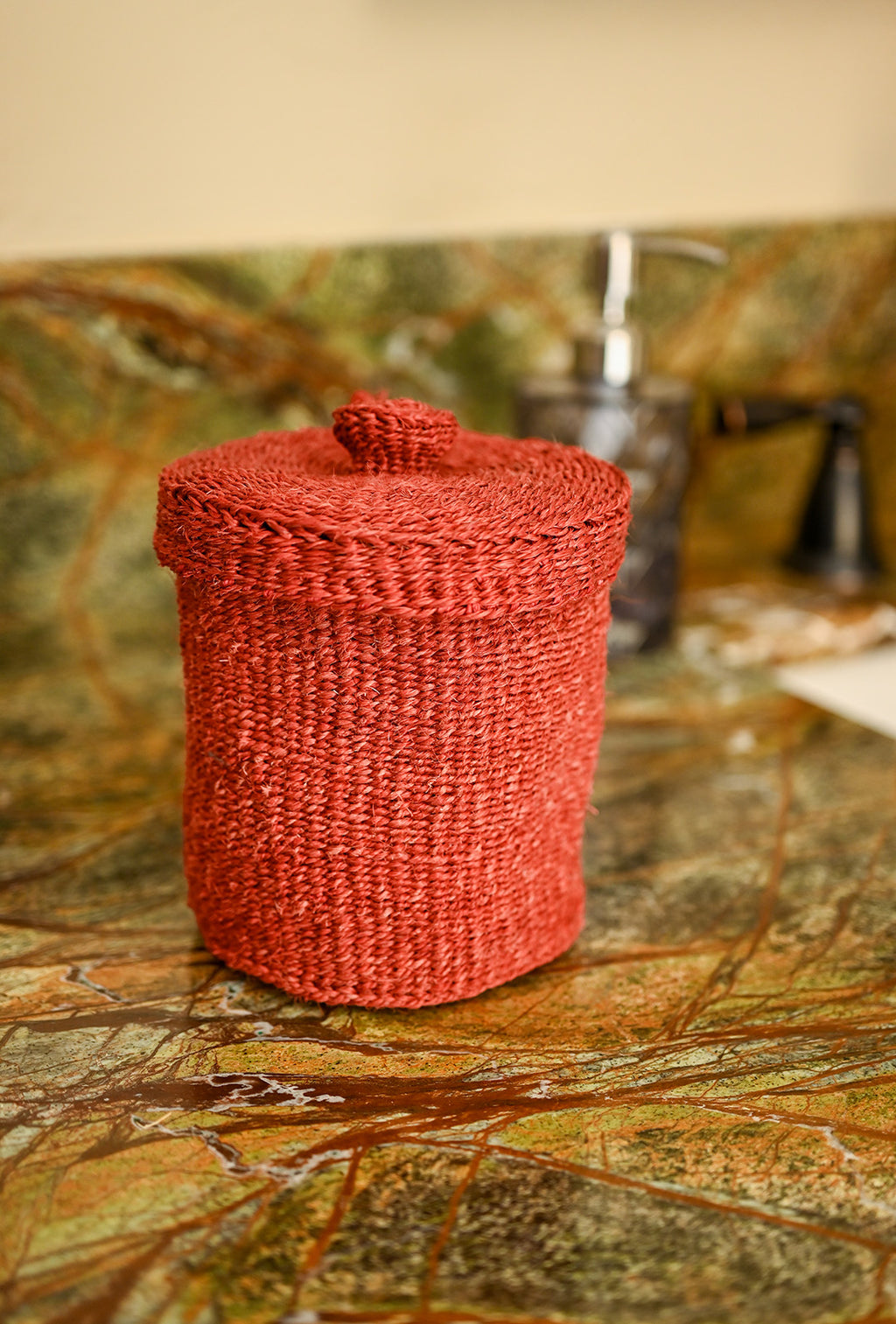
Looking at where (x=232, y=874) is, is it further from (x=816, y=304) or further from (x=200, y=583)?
(x=816, y=304)

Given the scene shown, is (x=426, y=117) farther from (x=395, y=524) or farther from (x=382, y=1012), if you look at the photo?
(x=382, y=1012)

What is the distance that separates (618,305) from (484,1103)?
0.64m

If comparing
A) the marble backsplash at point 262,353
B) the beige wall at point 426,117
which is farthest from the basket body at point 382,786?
the beige wall at point 426,117

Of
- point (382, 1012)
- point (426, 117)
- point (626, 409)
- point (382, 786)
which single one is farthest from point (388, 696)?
point (426, 117)

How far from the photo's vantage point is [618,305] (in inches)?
37.1

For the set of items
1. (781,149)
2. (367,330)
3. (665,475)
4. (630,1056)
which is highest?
(781,149)

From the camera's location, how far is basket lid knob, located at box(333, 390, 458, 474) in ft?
1.84

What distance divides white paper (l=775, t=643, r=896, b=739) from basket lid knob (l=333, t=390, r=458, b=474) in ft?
1.50

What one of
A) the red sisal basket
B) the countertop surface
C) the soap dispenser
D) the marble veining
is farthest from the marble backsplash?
the red sisal basket

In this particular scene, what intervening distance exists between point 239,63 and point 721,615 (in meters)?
0.58

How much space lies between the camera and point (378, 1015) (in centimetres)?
57

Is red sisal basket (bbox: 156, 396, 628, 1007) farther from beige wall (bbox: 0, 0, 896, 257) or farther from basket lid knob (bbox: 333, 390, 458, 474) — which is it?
beige wall (bbox: 0, 0, 896, 257)

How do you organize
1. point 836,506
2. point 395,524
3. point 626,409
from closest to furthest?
point 395,524 → point 626,409 → point 836,506

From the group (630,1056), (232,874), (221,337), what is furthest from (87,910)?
(221,337)
